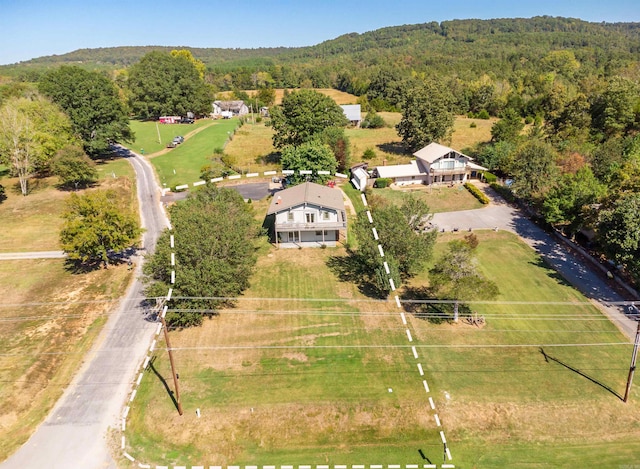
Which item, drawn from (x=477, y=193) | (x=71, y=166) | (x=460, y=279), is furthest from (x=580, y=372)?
(x=71, y=166)

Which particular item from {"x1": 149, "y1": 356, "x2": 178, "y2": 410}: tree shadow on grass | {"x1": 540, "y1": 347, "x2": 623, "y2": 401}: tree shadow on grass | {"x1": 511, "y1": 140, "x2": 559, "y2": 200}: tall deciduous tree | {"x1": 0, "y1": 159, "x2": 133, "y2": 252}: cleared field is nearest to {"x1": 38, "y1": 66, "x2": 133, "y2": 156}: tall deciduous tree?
{"x1": 0, "y1": 159, "x2": 133, "y2": 252}: cleared field

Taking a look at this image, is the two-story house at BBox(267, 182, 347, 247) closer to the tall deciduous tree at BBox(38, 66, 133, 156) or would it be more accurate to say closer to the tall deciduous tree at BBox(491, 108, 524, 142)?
the tall deciduous tree at BBox(491, 108, 524, 142)

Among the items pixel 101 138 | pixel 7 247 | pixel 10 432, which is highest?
pixel 101 138

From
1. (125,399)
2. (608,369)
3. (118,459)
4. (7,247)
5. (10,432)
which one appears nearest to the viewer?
(118,459)

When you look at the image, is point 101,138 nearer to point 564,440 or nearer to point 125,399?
point 125,399

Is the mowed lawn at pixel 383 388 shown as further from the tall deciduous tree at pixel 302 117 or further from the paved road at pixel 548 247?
the tall deciduous tree at pixel 302 117

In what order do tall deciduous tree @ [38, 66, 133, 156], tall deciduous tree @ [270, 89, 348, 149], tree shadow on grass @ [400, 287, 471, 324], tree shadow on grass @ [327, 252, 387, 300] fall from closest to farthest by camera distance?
1. tree shadow on grass @ [400, 287, 471, 324]
2. tree shadow on grass @ [327, 252, 387, 300]
3. tall deciduous tree @ [38, 66, 133, 156]
4. tall deciduous tree @ [270, 89, 348, 149]

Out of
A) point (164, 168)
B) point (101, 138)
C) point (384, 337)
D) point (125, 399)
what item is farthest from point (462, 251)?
point (101, 138)
